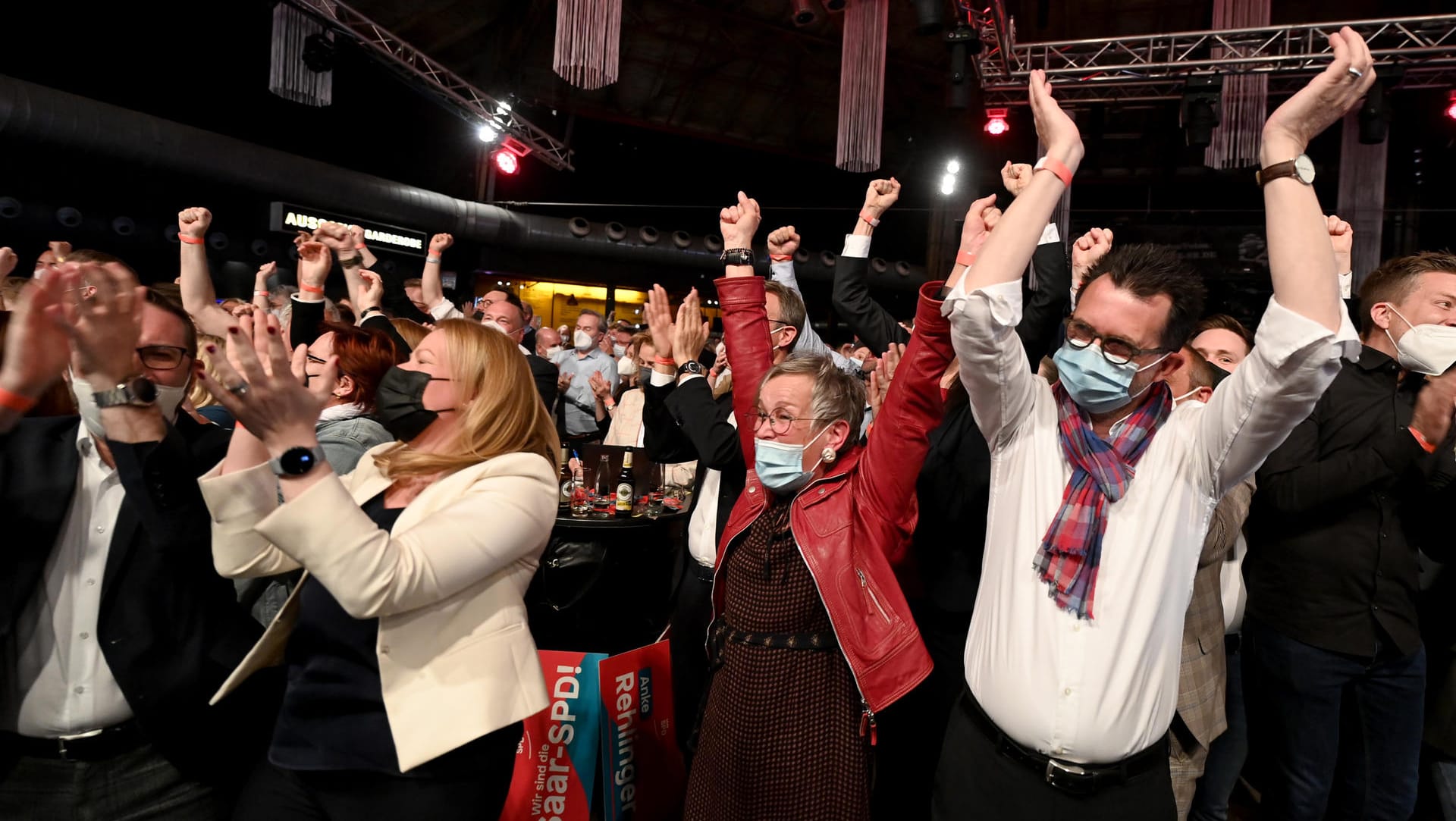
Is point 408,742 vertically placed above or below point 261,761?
above

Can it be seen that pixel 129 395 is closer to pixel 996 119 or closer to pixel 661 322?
pixel 661 322

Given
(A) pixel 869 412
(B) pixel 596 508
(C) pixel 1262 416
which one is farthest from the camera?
(B) pixel 596 508

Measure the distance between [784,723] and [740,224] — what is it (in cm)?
122

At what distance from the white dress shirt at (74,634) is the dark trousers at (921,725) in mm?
1648

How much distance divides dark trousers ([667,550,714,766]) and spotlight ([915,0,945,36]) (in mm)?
4507

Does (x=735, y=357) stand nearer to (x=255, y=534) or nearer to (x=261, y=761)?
(x=255, y=534)

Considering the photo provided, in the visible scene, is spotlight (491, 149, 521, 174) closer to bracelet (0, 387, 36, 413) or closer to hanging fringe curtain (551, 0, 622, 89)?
hanging fringe curtain (551, 0, 622, 89)

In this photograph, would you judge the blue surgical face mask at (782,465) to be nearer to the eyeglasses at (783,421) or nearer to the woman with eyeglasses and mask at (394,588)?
the eyeglasses at (783,421)

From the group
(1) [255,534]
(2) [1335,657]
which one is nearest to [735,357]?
(1) [255,534]

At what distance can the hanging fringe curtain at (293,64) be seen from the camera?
6.89 m

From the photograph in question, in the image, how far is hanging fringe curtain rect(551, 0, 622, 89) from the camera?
5.62m

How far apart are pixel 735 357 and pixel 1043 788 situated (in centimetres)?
117

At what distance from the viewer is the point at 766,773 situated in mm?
1808

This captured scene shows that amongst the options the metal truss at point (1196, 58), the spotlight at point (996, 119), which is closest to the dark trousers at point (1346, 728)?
the metal truss at point (1196, 58)
